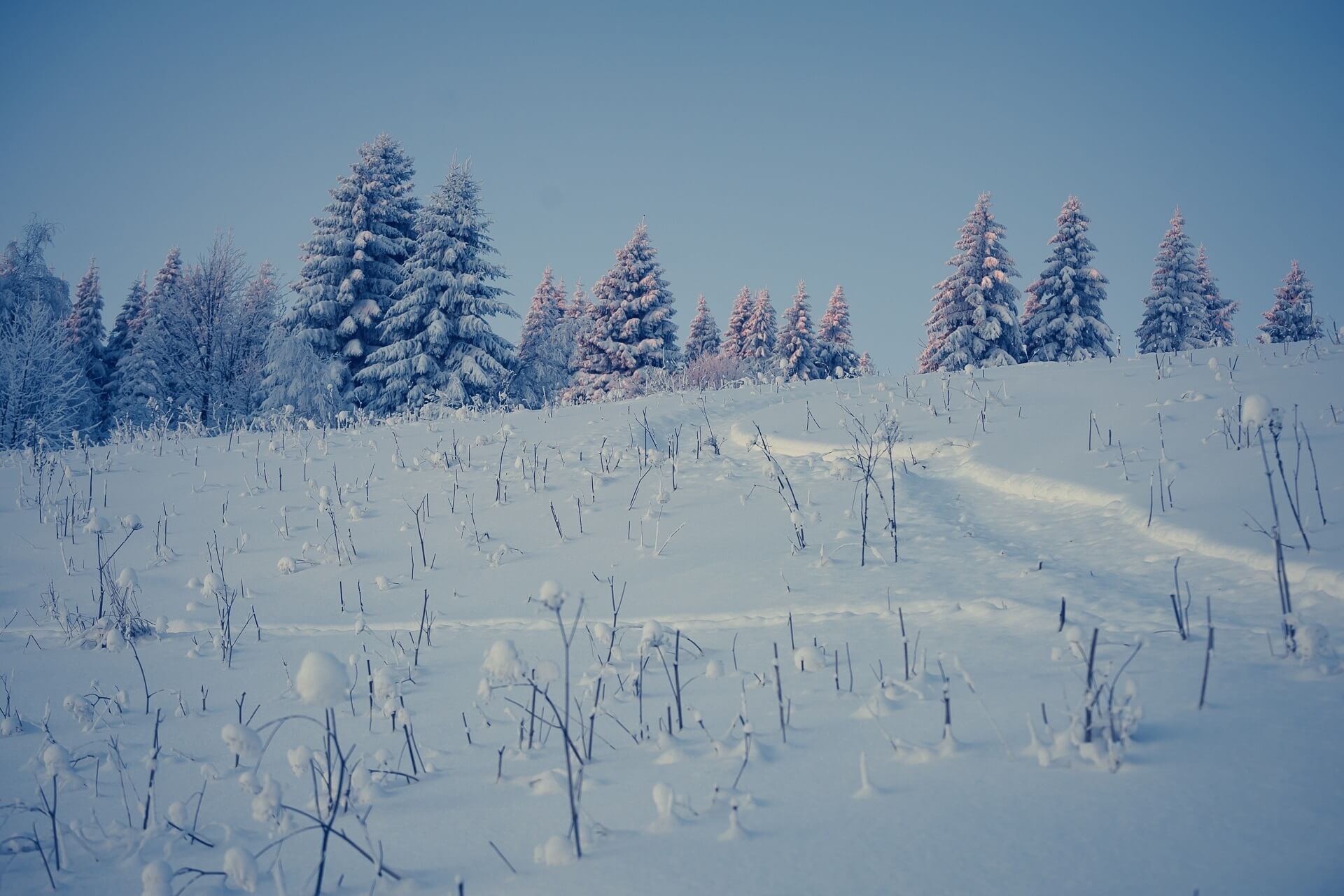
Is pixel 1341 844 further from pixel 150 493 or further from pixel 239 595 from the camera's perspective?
pixel 150 493

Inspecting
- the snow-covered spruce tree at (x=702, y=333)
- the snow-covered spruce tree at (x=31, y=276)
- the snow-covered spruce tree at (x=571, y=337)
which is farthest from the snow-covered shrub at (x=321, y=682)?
the snow-covered spruce tree at (x=702, y=333)

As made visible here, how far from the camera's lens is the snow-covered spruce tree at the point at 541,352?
3136 cm

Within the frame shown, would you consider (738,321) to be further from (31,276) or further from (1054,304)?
(31,276)

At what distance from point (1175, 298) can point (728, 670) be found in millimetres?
39923

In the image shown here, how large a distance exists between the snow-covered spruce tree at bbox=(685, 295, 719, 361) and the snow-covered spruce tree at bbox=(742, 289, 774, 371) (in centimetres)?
515

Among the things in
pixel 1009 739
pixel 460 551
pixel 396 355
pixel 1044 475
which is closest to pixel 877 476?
pixel 1044 475

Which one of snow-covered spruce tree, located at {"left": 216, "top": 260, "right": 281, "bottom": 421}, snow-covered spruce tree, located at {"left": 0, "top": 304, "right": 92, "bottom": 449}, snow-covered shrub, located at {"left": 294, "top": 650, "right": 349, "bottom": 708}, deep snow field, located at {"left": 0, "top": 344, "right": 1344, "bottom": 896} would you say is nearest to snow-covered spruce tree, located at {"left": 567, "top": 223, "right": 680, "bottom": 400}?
snow-covered spruce tree, located at {"left": 216, "top": 260, "right": 281, "bottom": 421}

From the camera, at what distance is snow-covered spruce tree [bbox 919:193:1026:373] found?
30.9 meters

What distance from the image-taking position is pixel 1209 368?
7.87 metres

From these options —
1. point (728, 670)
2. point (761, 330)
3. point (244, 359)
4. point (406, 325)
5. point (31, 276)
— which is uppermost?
point (31, 276)

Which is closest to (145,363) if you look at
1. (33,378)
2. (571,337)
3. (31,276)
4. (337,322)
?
(31,276)

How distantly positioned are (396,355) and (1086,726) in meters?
24.0

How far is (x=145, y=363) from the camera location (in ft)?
108

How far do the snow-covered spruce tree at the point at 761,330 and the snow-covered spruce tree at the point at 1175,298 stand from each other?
19354 mm
